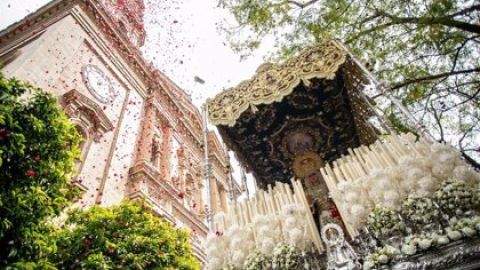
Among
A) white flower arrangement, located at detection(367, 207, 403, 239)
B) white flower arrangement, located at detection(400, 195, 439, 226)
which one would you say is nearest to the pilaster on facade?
white flower arrangement, located at detection(367, 207, 403, 239)

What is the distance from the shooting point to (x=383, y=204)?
3168 mm

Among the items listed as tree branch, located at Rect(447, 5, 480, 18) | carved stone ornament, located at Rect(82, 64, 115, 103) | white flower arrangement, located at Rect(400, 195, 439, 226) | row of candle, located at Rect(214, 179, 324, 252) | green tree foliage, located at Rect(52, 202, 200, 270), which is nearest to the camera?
white flower arrangement, located at Rect(400, 195, 439, 226)

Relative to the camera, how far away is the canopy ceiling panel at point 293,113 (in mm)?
5754

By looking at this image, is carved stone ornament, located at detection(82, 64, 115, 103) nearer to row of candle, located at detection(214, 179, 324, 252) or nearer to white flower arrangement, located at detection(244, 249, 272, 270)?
row of candle, located at detection(214, 179, 324, 252)

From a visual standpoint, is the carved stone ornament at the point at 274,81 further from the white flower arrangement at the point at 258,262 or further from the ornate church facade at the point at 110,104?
the white flower arrangement at the point at 258,262

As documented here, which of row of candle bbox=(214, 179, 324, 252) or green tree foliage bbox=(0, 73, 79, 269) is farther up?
green tree foliage bbox=(0, 73, 79, 269)

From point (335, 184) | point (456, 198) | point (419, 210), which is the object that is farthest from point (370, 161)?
point (456, 198)

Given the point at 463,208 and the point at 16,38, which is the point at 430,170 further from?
the point at 16,38

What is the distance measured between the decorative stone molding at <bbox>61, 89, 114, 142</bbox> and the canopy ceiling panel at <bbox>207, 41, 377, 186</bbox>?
623 centimetres

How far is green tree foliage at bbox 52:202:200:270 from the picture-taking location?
513 centimetres

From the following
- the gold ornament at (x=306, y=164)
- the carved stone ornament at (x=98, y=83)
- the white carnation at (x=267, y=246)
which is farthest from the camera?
the carved stone ornament at (x=98, y=83)

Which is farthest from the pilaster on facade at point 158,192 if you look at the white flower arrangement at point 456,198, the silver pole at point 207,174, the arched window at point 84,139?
the white flower arrangement at point 456,198

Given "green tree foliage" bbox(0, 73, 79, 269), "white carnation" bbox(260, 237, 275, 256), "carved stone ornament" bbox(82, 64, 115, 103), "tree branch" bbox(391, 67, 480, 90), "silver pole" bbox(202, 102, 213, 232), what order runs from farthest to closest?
"carved stone ornament" bbox(82, 64, 115, 103) < "tree branch" bbox(391, 67, 480, 90) < "silver pole" bbox(202, 102, 213, 232) < "green tree foliage" bbox(0, 73, 79, 269) < "white carnation" bbox(260, 237, 275, 256)

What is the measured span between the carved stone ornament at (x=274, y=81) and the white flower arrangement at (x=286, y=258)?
2.94 metres
